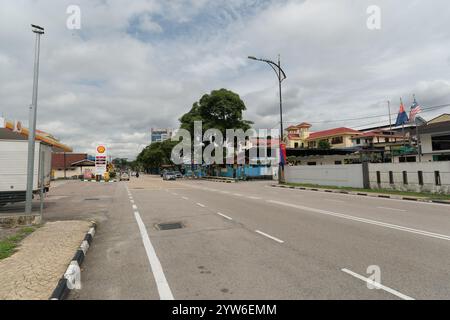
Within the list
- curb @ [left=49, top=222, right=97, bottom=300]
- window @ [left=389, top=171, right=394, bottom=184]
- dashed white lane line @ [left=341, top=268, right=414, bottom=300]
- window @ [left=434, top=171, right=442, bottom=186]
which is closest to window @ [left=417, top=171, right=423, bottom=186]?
window @ [left=434, top=171, right=442, bottom=186]

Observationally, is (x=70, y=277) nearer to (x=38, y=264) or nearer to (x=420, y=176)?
(x=38, y=264)

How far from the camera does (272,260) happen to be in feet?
18.8

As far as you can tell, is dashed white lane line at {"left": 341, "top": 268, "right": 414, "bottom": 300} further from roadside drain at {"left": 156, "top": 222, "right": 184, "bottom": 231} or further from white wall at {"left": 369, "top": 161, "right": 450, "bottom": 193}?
white wall at {"left": 369, "top": 161, "right": 450, "bottom": 193}

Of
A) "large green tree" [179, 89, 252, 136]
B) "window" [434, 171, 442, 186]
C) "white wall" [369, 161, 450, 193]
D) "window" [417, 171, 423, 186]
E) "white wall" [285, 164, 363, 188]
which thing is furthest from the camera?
"large green tree" [179, 89, 252, 136]

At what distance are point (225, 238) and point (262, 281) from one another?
3.05 meters

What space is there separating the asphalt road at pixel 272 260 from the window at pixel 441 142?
1109 inches

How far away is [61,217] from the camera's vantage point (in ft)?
38.2

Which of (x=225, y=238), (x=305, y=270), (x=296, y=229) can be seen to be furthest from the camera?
(x=296, y=229)

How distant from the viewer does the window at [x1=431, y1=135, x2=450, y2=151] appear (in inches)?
1266

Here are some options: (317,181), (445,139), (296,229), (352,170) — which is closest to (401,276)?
(296,229)

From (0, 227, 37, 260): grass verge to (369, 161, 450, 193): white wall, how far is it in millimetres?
21209

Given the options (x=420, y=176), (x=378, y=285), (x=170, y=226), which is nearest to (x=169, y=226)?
(x=170, y=226)
